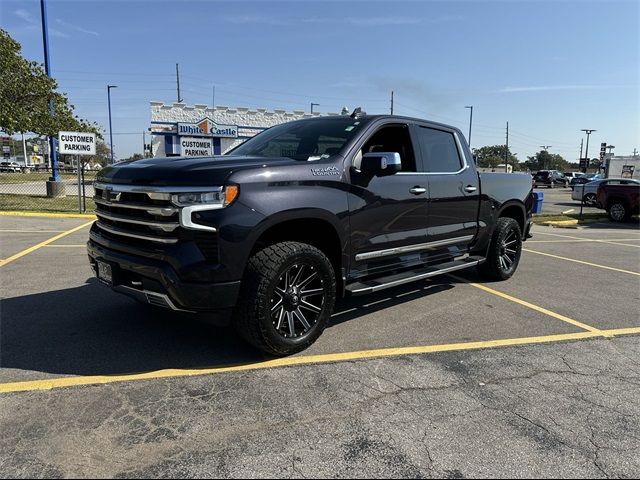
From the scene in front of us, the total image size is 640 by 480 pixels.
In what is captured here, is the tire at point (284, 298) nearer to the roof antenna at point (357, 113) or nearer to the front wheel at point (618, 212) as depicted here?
the roof antenna at point (357, 113)

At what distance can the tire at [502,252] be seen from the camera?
6.62m

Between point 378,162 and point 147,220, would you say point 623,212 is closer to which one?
point 378,162

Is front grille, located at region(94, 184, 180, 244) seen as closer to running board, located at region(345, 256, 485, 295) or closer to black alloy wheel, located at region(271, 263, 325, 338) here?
black alloy wheel, located at region(271, 263, 325, 338)

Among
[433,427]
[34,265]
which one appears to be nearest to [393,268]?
[433,427]

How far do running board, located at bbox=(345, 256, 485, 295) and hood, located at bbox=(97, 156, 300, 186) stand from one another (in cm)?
128

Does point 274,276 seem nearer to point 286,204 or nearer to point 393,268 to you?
point 286,204

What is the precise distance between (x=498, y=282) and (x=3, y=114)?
14911mm

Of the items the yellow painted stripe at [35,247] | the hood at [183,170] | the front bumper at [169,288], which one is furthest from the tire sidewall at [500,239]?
the yellow painted stripe at [35,247]

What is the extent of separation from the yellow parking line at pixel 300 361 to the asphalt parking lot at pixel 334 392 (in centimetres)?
2

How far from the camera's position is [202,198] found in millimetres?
3451

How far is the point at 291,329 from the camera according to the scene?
13.1 ft

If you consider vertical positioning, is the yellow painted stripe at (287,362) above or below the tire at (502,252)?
below

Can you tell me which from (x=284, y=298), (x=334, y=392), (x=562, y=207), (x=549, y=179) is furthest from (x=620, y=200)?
(x=549, y=179)

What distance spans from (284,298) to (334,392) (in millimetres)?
856
